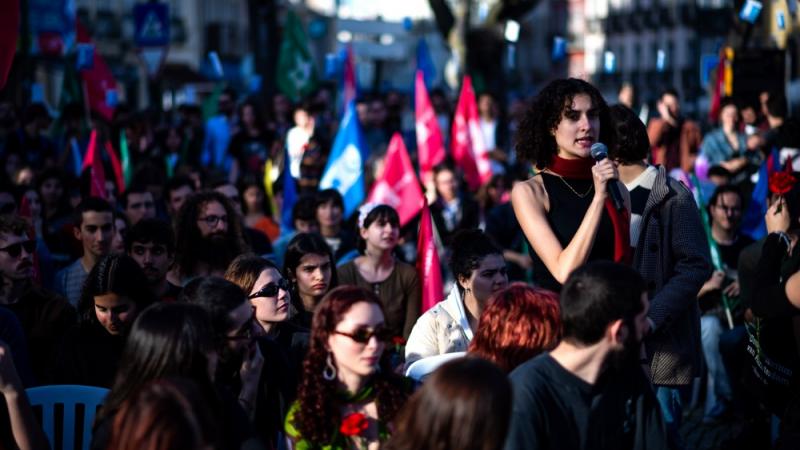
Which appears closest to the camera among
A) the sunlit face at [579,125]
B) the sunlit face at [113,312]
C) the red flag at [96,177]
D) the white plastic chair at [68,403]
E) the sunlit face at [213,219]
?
the sunlit face at [579,125]

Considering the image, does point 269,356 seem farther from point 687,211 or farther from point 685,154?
point 685,154

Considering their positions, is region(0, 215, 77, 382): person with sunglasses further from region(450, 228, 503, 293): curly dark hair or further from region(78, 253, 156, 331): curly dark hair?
region(450, 228, 503, 293): curly dark hair

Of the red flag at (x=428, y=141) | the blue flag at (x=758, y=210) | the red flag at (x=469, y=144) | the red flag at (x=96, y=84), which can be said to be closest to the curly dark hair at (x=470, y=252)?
the blue flag at (x=758, y=210)

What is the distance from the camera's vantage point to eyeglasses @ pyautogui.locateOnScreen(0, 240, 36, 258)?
25.9 ft

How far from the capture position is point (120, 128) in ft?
56.3

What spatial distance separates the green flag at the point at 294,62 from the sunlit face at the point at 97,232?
13.7 metres

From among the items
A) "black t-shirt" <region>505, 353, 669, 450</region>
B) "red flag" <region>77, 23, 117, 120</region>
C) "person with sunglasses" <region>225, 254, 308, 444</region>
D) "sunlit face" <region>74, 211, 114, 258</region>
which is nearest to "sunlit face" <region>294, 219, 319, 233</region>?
"sunlit face" <region>74, 211, 114, 258</region>

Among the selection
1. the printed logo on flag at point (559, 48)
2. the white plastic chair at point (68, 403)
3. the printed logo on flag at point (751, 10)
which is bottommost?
the white plastic chair at point (68, 403)

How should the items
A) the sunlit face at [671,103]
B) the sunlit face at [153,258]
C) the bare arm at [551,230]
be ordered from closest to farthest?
1. the bare arm at [551,230]
2. the sunlit face at [153,258]
3. the sunlit face at [671,103]

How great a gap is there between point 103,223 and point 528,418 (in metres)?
5.17

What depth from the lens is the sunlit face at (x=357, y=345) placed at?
5.38 metres

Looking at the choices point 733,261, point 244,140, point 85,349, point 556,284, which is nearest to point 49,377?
point 85,349

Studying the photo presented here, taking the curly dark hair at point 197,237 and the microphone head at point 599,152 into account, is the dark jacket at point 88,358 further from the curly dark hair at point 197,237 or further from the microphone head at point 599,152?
the curly dark hair at point 197,237

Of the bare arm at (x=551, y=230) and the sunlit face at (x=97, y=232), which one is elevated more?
the bare arm at (x=551, y=230)
